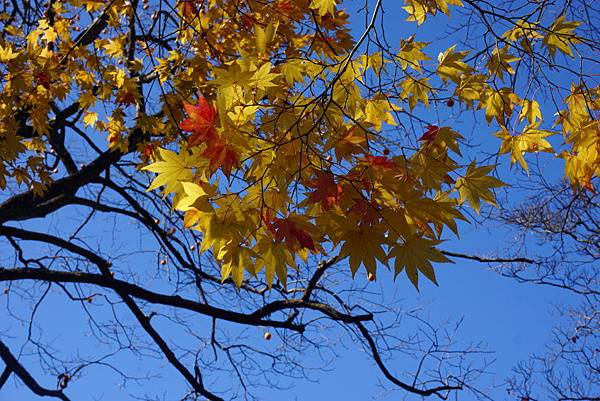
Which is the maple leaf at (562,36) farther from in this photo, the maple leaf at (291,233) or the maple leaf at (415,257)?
the maple leaf at (291,233)

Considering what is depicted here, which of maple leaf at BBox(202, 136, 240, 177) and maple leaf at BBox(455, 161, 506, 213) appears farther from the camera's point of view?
maple leaf at BBox(455, 161, 506, 213)

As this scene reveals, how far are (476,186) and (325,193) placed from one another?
427mm

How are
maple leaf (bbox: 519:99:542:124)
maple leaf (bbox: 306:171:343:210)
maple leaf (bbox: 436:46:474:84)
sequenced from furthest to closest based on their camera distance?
1. maple leaf (bbox: 519:99:542:124)
2. maple leaf (bbox: 436:46:474:84)
3. maple leaf (bbox: 306:171:343:210)

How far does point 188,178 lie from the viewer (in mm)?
1646

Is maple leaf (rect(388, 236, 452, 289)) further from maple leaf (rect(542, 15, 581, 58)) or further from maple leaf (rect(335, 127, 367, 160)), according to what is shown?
maple leaf (rect(542, 15, 581, 58))

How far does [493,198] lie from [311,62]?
81 centimetres

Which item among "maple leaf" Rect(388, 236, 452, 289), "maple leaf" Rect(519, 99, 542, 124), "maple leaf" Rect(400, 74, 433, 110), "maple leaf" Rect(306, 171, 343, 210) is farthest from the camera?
"maple leaf" Rect(519, 99, 542, 124)

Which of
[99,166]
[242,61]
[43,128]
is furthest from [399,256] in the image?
[99,166]

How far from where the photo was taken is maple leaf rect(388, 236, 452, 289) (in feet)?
5.11

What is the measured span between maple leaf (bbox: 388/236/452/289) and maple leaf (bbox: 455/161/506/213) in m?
0.28

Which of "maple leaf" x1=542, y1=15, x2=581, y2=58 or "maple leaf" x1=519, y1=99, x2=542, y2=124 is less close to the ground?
"maple leaf" x1=542, y1=15, x2=581, y2=58

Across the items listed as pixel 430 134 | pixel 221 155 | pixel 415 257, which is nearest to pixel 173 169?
pixel 221 155

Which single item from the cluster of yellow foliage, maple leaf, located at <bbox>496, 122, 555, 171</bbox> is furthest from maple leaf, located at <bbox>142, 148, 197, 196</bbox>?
maple leaf, located at <bbox>496, 122, 555, 171</bbox>

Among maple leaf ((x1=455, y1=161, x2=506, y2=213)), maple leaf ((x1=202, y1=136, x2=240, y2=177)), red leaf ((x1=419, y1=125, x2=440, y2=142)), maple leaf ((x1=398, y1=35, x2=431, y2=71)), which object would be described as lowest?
maple leaf ((x1=202, y1=136, x2=240, y2=177))
